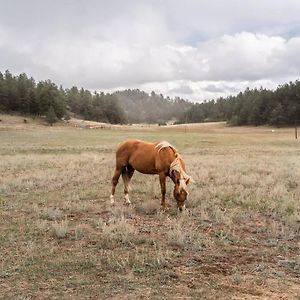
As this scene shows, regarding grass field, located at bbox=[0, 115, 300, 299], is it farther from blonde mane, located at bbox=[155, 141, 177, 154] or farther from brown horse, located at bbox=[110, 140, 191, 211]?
blonde mane, located at bbox=[155, 141, 177, 154]

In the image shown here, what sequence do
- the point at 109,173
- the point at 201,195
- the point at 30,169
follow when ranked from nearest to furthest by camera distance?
1. the point at 201,195
2. the point at 109,173
3. the point at 30,169

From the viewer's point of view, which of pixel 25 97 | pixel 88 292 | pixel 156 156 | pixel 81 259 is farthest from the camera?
pixel 25 97

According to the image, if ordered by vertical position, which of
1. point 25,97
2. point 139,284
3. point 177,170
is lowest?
point 139,284

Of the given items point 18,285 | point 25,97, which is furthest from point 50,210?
point 25,97

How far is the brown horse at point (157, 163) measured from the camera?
10243 mm

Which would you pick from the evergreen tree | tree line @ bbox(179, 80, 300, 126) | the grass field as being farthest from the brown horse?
the evergreen tree

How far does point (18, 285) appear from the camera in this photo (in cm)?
571

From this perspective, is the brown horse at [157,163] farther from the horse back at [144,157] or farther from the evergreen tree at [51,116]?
the evergreen tree at [51,116]

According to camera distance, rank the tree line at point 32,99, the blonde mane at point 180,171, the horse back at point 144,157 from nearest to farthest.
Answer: the blonde mane at point 180,171, the horse back at point 144,157, the tree line at point 32,99

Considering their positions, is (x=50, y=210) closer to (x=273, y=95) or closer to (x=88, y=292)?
(x=88, y=292)

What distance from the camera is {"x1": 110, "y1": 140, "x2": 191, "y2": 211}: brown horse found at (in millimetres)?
10243

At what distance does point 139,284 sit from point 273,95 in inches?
3615

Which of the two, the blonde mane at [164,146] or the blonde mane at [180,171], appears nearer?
the blonde mane at [180,171]

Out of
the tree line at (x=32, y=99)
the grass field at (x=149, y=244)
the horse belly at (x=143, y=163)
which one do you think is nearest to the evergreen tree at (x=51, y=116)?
the tree line at (x=32, y=99)
